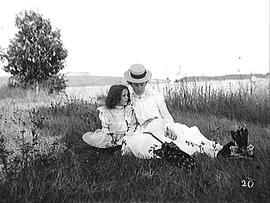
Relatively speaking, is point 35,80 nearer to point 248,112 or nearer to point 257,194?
point 248,112

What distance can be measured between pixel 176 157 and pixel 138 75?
1653 millimetres

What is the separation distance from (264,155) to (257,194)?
0.84 meters

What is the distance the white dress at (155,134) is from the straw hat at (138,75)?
10.5 inches

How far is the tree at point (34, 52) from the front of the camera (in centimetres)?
1526

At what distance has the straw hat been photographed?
19.7 ft

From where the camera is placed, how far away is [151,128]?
17.9ft

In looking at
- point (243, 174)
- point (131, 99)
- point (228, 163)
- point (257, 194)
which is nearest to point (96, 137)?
point (131, 99)

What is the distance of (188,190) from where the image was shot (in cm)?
399

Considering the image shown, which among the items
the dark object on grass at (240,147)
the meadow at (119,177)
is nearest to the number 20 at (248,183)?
the meadow at (119,177)

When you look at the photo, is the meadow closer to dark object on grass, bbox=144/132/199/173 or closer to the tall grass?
dark object on grass, bbox=144/132/199/173

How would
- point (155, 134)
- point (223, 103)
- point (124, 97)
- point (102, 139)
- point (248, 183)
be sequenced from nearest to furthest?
point (248, 183)
point (155, 134)
point (124, 97)
point (102, 139)
point (223, 103)

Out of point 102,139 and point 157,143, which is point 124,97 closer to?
point 102,139

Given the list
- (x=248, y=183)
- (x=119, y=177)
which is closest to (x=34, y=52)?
(x=119, y=177)

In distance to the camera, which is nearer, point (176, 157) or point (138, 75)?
point (176, 157)
